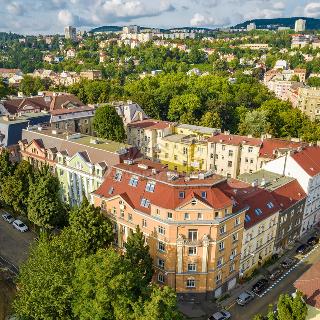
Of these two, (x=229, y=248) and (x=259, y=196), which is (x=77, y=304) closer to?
(x=229, y=248)

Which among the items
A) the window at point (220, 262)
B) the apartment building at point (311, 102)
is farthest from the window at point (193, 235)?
the apartment building at point (311, 102)

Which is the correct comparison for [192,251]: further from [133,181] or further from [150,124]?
[150,124]

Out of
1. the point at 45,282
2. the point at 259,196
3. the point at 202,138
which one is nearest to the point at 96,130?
the point at 202,138

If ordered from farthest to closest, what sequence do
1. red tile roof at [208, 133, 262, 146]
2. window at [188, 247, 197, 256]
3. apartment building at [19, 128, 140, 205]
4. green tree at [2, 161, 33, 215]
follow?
red tile roof at [208, 133, 262, 146] < green tree at [2, 161, 33, 215] < apartment building at [19, 128, 140, 205] < window at [188, 247, 197, 256]

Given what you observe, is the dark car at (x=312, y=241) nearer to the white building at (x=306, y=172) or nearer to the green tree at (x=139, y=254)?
the white building at (x=306, y=172)

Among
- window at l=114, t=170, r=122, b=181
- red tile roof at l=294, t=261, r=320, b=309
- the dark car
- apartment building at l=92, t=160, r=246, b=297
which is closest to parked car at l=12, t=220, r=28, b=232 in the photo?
apartment building at l=92, t=160, r=246, b=297

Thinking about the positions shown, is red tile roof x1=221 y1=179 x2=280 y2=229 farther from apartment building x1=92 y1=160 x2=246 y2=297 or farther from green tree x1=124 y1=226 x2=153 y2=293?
green tree x1=124 y1=226 x2=153 y2=293
